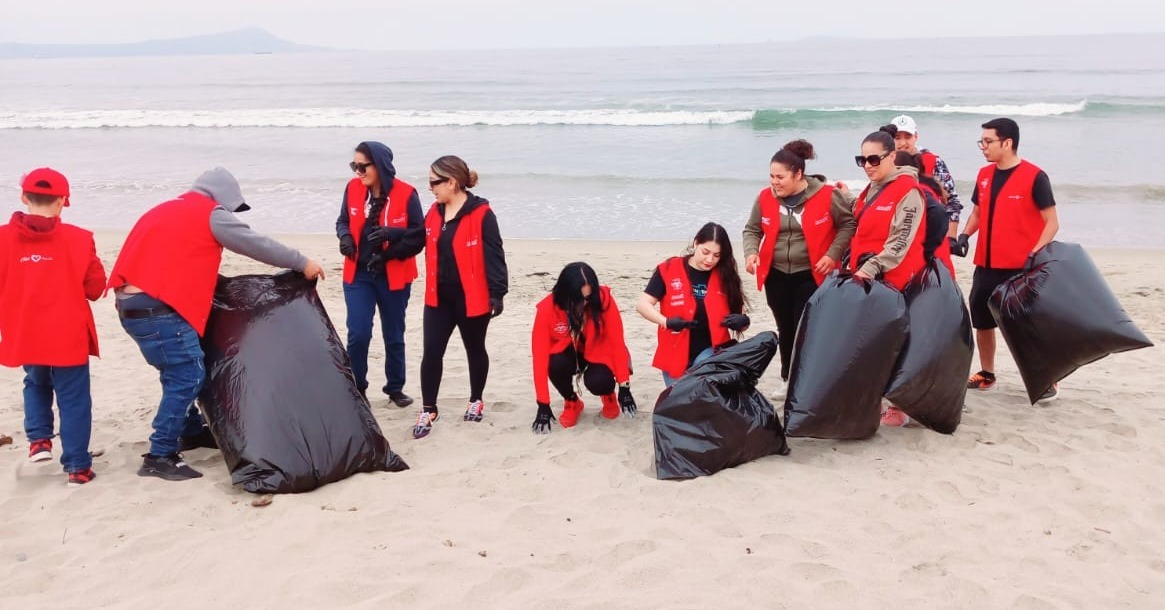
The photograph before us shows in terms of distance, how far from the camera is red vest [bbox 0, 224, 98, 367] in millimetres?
→ 3689

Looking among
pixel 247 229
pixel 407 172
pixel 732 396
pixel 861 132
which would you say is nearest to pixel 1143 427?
Result: pixel 732 396

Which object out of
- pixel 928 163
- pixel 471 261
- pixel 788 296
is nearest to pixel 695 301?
pixel 788 296

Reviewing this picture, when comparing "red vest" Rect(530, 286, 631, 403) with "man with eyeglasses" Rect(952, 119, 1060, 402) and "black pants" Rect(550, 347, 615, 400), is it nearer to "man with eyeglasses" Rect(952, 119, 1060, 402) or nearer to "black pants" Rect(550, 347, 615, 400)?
"black pants" Rect(550, 347, 615, 400)

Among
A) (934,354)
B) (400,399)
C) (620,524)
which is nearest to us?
(620,524)

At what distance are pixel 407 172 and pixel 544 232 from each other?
20.1 feet

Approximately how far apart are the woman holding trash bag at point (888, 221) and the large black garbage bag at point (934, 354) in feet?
0.35

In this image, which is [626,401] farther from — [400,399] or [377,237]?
[377,237]

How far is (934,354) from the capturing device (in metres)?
4.12

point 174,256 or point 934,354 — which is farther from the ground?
point 174,256

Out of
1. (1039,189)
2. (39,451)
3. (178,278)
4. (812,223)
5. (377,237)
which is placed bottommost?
(39,451)

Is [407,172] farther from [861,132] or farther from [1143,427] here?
[1143,427]

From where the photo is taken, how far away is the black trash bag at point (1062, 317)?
4.51 metres

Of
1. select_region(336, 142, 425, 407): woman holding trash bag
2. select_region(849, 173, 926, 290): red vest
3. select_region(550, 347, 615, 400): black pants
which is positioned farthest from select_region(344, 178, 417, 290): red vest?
select_region(849, 173, 926, 290): red vest

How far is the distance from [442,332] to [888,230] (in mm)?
2322
